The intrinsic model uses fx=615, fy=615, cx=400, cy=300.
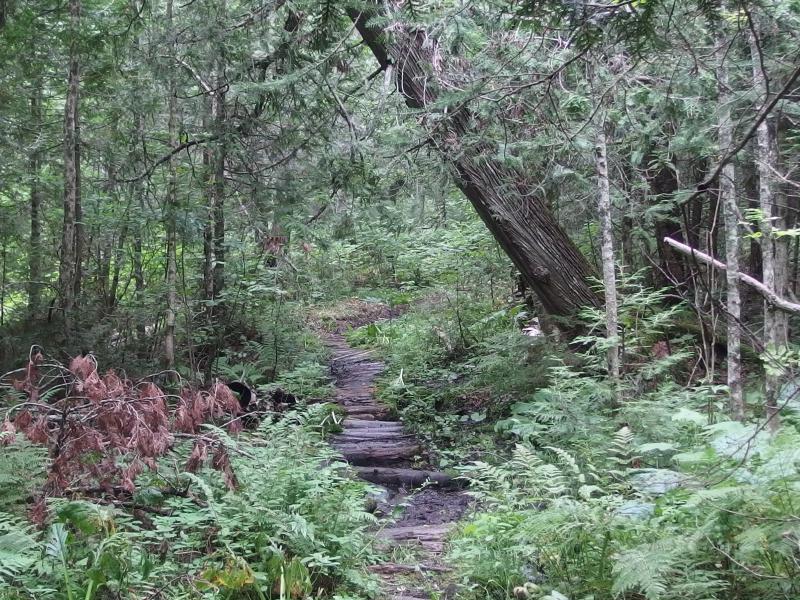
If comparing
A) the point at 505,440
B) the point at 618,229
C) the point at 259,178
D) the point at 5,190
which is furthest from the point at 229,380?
the point at 618,229

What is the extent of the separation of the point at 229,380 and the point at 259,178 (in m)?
2.98

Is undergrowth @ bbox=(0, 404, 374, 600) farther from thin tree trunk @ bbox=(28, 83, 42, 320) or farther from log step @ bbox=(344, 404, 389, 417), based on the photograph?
thin tree trunk @ bbox=(28, 83, 42, 320)

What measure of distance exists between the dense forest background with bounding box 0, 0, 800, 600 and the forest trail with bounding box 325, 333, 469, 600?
249 mm

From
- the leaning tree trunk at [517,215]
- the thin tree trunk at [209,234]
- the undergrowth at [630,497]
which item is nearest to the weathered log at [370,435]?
the undergrowth at [630,497]

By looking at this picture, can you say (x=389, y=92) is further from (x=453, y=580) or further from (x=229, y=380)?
(x=453, y=580)

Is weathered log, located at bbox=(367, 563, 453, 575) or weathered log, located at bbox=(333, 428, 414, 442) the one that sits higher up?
weathered log, located at bbox=(333, 428, 414, 442)

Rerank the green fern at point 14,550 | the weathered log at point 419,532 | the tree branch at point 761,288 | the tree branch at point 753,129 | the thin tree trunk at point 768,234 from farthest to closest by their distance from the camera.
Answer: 1. the thin tree trunk at point 768,234
2. the weathered log at point 419,532
3. the tree branch at point 761,288
4. the green fern at point 14,550
5. the tree branch at point 753,129

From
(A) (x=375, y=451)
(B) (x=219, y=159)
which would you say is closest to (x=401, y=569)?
(A) (x=375, y=451)

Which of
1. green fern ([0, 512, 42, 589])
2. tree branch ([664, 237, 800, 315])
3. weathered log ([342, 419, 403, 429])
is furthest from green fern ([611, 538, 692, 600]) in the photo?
weathered log ([342, 419, 403, 429])

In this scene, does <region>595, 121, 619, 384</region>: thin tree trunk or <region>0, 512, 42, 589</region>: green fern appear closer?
<region>0, 512, 42, 589</region>: green fern

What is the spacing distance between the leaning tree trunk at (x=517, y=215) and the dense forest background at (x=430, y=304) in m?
0.04

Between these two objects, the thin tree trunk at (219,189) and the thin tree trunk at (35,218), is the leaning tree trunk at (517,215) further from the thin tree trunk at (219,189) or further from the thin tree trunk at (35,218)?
the thin tree trunk at (35,218)

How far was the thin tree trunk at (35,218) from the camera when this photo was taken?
403 inches

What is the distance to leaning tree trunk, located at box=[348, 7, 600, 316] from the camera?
772cm
